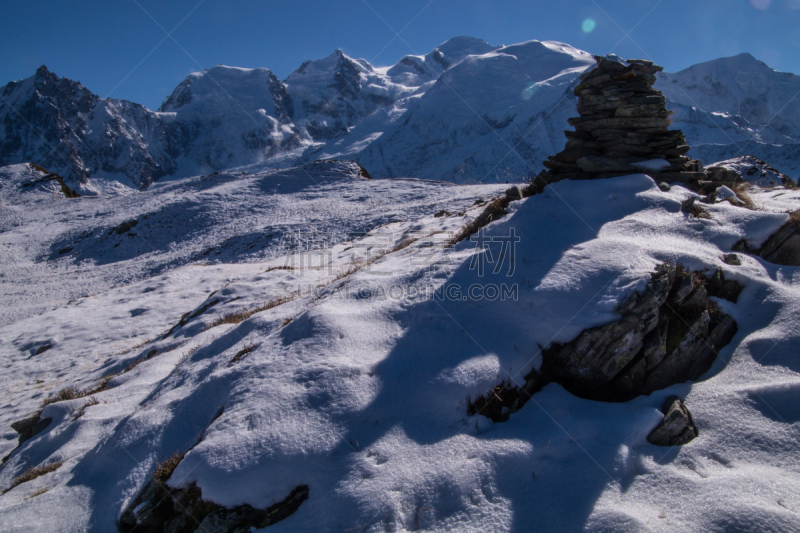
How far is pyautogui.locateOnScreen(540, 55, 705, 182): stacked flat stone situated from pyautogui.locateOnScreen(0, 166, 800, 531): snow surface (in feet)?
2.71

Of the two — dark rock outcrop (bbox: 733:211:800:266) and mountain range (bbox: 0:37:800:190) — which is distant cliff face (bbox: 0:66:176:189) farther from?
dark rock outcrop (bbox: 733:211:800:266)

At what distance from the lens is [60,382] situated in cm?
910

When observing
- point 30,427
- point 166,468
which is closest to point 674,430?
point 166,468

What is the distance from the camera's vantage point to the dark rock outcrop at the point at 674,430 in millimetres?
3412

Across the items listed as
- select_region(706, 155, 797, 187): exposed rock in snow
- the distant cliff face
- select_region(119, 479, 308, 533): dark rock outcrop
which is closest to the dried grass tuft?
select_region(119, 479, 308, 533): dark rock outcrop

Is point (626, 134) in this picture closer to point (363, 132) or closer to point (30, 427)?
point (30, 427)

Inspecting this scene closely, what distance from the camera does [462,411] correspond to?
3914mm

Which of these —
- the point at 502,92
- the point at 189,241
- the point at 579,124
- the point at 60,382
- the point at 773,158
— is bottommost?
the point at 60,382

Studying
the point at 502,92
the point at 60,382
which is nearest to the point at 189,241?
the point at 60,382

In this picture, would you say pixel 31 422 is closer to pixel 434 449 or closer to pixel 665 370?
pixel 434 449

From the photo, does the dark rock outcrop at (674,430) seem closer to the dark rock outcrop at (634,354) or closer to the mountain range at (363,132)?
the dark rock outcrop at (634,354)

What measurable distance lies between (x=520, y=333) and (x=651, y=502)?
2.08 metres

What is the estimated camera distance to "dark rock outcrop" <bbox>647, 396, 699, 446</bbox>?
341cm

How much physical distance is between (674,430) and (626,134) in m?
7.02
